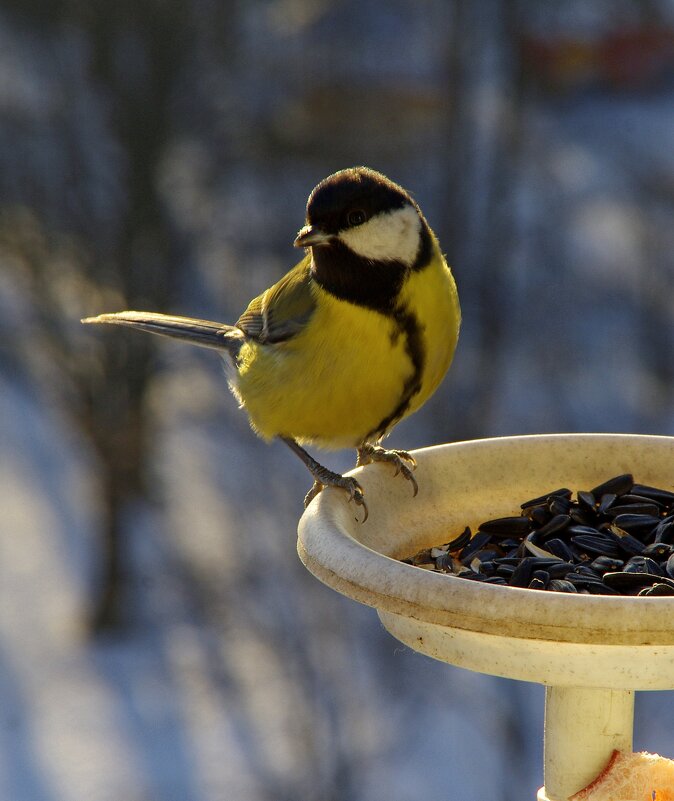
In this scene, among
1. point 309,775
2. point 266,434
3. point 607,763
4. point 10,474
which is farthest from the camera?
point 10,474

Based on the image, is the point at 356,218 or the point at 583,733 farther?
the point at 356,218

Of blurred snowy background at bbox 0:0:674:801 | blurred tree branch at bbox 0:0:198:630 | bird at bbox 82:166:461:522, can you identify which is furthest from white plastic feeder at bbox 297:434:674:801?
blurred tree branch at bbox 0:0:198:630

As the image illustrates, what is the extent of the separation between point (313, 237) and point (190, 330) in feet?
3.72

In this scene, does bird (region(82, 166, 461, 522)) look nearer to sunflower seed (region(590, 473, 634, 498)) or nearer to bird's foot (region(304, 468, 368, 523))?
bird's foot (region(304, 468, 368, 523))

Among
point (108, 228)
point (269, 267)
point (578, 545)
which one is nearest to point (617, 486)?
point (578, 545)

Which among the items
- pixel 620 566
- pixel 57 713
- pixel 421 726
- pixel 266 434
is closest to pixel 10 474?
pixel 57 713

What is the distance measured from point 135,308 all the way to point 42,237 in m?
1.05

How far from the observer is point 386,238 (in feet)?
9.50

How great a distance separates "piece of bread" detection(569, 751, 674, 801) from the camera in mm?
2119

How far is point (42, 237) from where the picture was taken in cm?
1011

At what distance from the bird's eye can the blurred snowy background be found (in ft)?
20.7

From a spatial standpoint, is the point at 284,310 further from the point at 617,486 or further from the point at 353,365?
the point at 617,486

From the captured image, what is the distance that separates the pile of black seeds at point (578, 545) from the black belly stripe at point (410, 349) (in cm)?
45

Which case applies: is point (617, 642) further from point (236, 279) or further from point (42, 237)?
point (42, 237)
